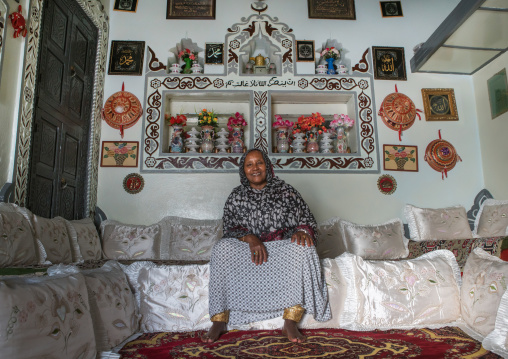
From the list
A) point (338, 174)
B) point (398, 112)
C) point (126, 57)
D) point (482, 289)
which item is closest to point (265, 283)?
point (482, 289)

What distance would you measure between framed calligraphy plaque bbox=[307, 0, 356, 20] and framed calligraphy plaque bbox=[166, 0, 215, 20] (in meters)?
Result: 1.27

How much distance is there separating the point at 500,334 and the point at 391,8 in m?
4.38

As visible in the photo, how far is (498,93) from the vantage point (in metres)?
4.30

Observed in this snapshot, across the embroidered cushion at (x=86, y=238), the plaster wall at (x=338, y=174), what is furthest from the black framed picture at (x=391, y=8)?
the embroidered cushion at (x=86, y=238)

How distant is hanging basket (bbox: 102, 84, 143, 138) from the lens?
4.47 m

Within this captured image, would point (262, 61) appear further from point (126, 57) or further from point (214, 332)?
point (214, 332)

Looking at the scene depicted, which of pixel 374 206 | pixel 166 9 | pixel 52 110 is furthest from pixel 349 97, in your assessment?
pixel 52 110

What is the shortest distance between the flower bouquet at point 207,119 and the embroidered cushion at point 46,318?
302cm

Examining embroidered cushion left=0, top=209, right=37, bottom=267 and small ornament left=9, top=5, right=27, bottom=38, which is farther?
small ornament left=9, top=5, right=27, bottom=38

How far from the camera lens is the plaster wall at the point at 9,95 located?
273 cm

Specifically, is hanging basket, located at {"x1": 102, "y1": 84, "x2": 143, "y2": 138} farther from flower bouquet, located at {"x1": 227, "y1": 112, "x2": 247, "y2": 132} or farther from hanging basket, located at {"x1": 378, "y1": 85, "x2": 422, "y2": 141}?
hanging basket, located at {"x1": 378, "y1": 85, "x2": 422, "y2": 141}

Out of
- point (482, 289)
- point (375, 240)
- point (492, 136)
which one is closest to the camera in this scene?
point (482, 289)

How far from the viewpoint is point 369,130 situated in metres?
4.64

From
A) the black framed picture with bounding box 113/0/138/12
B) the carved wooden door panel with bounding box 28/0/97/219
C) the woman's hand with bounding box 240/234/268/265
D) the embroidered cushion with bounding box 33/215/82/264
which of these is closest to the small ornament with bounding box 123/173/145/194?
the carved wooden door panel with bounding box 28/0/97/219
